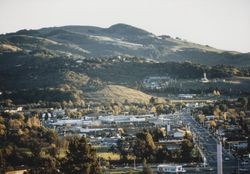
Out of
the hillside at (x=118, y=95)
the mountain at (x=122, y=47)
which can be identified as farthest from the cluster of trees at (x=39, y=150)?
the mountain at (x=122, y=47)

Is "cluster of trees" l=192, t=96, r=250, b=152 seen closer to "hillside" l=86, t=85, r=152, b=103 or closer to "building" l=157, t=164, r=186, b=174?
"building" l=157, t=164, r=186, b=174

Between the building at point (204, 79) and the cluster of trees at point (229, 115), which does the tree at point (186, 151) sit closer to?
the cluster of trees at point (229, 115)

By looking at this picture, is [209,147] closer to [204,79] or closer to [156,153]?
[156,153]

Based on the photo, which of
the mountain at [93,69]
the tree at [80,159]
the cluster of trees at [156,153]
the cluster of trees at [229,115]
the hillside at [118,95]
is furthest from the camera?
the mountain at [93,69]

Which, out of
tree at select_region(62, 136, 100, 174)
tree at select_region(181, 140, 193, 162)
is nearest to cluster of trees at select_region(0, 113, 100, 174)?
tree at select_region(62, 136, 100, 174)

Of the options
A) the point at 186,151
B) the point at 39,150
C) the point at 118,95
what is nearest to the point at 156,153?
the point at 186,151

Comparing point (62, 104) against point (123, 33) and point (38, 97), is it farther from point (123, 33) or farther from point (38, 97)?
point (123, 33)
